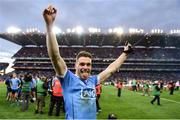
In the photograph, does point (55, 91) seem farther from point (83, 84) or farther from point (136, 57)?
point (136, 57)

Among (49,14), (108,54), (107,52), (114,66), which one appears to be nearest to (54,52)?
(49,14)

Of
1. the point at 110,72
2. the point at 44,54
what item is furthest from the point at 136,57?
the point at 110,72

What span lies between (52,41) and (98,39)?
8134 cm

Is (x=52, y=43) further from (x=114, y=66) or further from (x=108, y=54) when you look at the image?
(x=108, y=54)

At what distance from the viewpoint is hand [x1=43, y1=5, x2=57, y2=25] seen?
3.71 meters

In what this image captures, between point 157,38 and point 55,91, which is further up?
point 157,38

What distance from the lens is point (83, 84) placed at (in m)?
4.18

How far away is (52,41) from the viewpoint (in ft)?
12.6

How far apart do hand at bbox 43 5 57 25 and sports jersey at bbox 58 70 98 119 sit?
0.73 m

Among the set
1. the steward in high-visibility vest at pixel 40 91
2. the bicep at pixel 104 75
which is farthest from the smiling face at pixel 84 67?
the steward in high-visibility vest at pixel 40 91

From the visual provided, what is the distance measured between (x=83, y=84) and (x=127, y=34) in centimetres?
7774

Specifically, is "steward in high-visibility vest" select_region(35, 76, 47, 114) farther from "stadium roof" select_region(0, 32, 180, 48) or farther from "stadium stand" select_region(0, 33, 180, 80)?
"stadium stand" select_region(0, 33, 180, 80)

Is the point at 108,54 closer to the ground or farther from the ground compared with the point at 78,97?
farther from the ground

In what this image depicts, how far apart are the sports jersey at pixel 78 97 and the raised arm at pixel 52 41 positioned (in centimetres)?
13
